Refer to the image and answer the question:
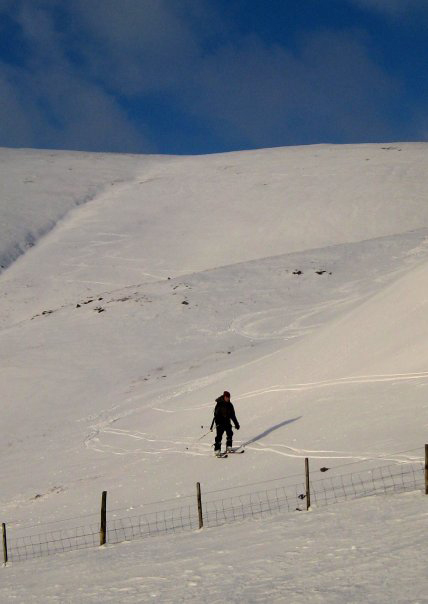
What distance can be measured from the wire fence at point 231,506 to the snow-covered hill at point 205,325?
631mm

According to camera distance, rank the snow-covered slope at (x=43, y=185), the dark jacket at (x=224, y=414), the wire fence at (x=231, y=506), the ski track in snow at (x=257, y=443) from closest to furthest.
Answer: the wire fence at (x=231, y=506), the ski track in snow at (x=257, y=443), the dark jacket at (x=224, y=414), the snow-covered slope at (x=43, y=185)

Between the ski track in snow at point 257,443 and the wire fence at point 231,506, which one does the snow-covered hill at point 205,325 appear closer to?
the ski track in snow at point 257,443

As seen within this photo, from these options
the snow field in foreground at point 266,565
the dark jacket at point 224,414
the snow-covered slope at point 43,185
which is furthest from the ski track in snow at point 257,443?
the snow-covered slope at point 43,185

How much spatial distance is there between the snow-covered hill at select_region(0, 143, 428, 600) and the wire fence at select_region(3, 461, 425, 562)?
631mm

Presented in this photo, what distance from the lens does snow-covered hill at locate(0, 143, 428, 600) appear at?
46.0 feet

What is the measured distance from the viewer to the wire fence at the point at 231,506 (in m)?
9.90

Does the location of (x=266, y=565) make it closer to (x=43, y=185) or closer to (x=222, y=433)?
(x=222, y=433)

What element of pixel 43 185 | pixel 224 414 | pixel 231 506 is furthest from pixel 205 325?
pixel 43 185

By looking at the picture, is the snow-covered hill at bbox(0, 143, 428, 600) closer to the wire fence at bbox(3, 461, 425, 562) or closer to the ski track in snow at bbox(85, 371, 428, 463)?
the ski track in snow at bbox(85, 371, 428, 463)

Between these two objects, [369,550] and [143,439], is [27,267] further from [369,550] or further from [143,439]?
[369,550]

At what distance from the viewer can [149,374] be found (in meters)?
24.2

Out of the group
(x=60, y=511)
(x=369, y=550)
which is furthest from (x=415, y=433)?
(x=60, y=511)

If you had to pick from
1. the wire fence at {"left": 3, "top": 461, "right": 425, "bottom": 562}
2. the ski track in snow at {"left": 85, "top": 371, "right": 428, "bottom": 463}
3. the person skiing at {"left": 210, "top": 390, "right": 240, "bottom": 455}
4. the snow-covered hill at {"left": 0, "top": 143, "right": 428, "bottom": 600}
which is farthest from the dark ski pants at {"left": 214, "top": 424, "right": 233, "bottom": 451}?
the wire fence at {"left": 3, "top": 461, "right": 425, "bottom": 562}

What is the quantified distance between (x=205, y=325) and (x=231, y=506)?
59.3 feet
